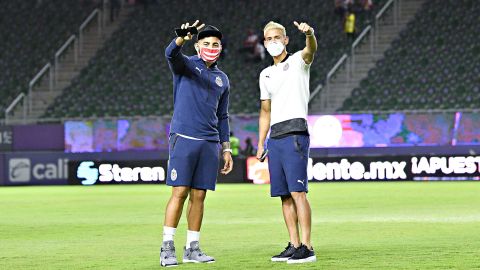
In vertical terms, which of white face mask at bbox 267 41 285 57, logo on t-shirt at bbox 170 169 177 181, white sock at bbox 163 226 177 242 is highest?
white face mask at bbox 267 41 285 57

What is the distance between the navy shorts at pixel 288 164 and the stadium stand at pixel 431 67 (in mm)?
24435

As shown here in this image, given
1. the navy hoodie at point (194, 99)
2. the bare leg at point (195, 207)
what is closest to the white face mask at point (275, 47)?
the navy hoodie at point (194, 99)

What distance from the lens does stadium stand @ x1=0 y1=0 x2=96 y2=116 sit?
4244cm

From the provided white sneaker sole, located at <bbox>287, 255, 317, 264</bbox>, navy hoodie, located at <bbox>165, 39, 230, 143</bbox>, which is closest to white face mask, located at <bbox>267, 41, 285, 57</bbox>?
navy hoodie, located at <bbox>165, 39, 230, 143</bbox>

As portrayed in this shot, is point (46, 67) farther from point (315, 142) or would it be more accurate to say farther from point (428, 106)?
point (428, 106)

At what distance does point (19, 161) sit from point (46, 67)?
693 centimetres

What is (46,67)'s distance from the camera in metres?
41.8

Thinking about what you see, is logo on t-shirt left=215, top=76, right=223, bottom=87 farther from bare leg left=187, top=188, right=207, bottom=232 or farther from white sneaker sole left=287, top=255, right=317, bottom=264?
white sneaker sole left=287, top=255, right=317, bottom=264

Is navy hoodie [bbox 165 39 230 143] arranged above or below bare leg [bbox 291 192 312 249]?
above

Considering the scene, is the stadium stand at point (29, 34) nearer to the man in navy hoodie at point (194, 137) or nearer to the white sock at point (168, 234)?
the man in navy hoodie at point (194, 137)

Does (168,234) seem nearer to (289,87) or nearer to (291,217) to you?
(291,217)

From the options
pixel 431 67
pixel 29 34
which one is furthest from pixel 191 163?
pixel 29 34

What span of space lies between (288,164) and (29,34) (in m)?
36.8

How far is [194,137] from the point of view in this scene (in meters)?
9.88
